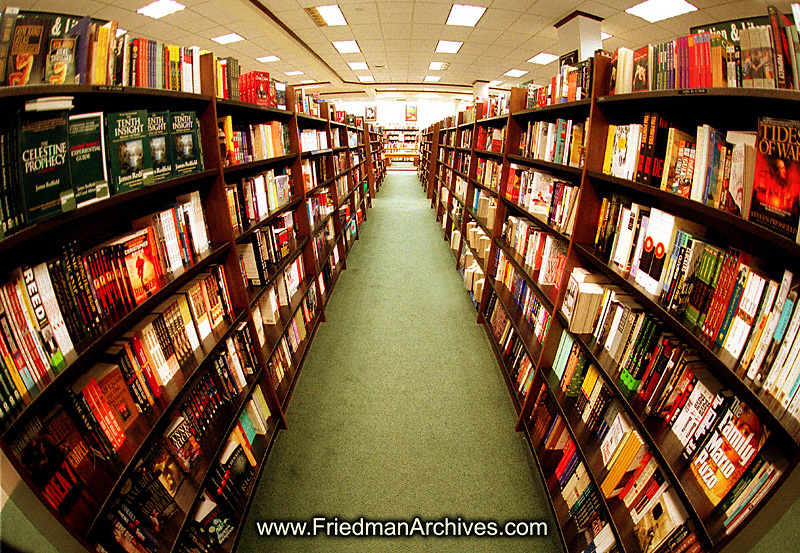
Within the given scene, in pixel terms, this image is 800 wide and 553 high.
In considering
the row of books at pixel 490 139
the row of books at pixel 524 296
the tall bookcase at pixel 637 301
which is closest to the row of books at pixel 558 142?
the tall bookcase at pixel 637 301

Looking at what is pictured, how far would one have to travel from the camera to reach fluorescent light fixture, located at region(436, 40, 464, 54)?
256 inches

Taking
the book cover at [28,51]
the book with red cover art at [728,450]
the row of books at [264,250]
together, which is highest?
the book cover at [28,51]

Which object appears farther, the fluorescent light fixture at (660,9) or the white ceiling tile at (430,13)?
the white ceiling tile at (430,13)

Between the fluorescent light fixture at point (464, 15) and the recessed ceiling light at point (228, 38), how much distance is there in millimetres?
3751

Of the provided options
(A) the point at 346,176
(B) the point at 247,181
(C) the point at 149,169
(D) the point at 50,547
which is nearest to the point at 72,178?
(C) the point at 149,169

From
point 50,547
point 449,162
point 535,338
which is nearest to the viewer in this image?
point 50,547

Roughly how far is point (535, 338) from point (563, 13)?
17.1ft

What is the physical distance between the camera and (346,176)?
504cm

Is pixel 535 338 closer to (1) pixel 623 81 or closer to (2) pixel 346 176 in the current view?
(1) pixel 623 81

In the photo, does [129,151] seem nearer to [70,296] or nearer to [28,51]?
[28,51]

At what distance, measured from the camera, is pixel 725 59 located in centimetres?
89

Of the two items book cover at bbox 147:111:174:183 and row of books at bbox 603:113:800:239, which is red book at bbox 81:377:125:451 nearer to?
book cover at bbox 147:111:174:183

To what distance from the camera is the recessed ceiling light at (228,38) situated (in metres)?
5.81

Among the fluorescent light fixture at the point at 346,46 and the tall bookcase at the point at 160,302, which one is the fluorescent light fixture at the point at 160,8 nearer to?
the fluorescent light fixture at the point at 346,46
